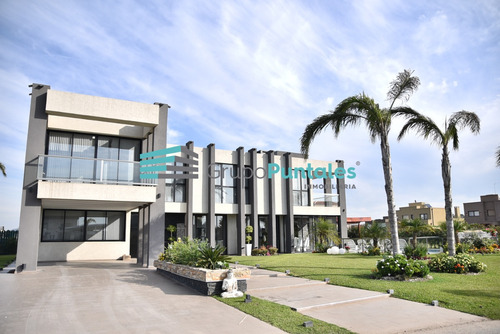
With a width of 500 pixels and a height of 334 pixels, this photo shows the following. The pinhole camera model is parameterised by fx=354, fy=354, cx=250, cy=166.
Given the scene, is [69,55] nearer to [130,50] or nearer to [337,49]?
[130,50]

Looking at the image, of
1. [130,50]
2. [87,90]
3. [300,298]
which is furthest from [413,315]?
[87,90]

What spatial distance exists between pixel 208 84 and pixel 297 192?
42.4ft

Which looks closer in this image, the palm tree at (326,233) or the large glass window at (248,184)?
the palm tree at (326,233)

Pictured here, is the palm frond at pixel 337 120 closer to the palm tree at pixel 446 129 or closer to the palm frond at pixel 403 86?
the palm frond at pixel 403 86

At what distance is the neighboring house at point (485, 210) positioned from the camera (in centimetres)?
5362

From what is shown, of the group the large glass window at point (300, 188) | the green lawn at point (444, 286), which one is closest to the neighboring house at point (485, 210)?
the large glass window at point (300, 188)

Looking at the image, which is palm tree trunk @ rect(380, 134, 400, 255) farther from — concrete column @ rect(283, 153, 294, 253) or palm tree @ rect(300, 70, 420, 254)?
concrete column @ rect(283, 153, 294, 253)

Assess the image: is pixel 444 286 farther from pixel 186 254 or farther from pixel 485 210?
pixel 485 210

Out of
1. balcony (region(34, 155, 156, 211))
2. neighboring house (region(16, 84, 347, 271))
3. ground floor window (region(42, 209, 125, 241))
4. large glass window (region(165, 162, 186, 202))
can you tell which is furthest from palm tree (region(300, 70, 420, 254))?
ground floor window (region(42, 209, 125, 241))

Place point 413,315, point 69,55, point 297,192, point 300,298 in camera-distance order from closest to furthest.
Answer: point 413,315 < point 300,298 < point 69,55 < point 297,192

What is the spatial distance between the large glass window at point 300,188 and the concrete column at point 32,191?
16739 mm

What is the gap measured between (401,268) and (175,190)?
46.8 ft

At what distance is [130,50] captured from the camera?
1240cm

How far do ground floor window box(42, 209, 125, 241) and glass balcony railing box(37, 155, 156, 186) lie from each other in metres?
5.42
